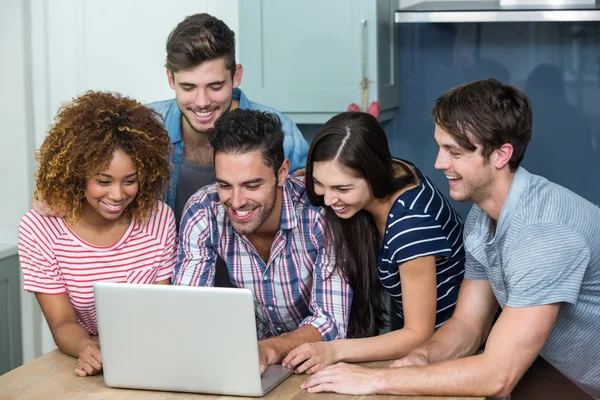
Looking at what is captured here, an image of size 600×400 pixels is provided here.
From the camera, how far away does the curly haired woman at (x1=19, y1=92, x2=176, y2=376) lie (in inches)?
79.0

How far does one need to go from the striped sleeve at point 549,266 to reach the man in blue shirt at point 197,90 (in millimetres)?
900

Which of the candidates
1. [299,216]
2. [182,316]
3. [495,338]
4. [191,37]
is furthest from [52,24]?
[495,338]

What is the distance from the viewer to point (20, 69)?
10.7 ft

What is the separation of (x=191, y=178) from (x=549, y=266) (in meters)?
1.21

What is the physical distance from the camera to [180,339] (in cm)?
165

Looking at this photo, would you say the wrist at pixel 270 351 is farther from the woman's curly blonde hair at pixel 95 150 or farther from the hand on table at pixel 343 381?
the woman's curly blonde hair at pixel 95 150

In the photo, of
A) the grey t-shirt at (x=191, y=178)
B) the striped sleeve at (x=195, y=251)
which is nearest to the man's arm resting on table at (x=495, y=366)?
the striped sleeve at (x=195, y=251)

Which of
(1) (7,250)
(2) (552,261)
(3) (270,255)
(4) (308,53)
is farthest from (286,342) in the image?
(1) (7,250)

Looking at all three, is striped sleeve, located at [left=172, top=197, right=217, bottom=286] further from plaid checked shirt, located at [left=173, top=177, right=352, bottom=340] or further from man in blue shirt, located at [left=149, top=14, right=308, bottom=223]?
man in blue shirt, located at [left=149, top=14, right=308, bottom=223]

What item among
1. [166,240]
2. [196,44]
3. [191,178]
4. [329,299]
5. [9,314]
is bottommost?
[9,314]

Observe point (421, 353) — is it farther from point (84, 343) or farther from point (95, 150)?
point (95, 150)

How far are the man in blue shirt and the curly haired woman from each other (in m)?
0.26

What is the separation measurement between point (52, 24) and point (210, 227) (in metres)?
1.63

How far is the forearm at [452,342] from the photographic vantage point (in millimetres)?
1882
